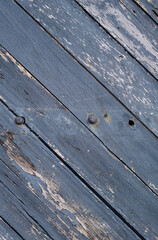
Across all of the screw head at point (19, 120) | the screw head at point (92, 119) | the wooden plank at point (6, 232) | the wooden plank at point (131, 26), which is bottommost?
the wooden plank at point (6, 232)

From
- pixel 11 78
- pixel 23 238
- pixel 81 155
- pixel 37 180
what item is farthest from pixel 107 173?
pixel 11 78

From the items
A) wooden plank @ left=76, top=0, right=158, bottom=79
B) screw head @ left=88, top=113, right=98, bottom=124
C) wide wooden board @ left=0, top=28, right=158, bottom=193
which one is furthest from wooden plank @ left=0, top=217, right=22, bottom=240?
wooden plank @ left=76, top=0, right=158, bottom=79

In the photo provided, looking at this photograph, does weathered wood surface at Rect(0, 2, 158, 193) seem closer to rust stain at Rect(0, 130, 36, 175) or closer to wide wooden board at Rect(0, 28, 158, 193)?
wide wooden board at Rect(0, 28, 158, 193)

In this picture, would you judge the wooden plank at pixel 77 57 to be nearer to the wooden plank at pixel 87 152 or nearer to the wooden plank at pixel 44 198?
the wooden plank at pixel 87 152

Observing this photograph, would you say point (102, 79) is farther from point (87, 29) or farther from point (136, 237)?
point (136, 237)

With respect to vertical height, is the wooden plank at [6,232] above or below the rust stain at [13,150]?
below

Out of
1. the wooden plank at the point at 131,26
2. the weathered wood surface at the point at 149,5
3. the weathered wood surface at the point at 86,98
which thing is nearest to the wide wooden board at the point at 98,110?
the weathered wood surface at the point at 86,98

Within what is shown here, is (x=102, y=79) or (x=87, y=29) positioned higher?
(x=87, y=29)
